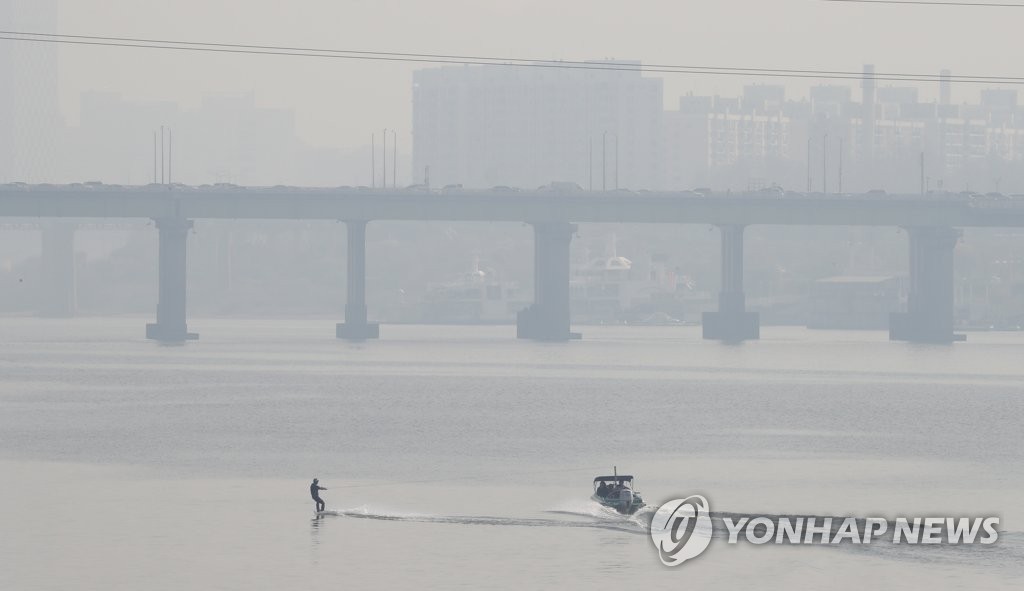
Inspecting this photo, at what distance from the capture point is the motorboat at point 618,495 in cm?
6962

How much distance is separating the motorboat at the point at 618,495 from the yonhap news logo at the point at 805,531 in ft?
2.88

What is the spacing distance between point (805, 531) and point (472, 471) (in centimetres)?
2046

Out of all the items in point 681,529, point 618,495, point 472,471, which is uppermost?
point 618,495

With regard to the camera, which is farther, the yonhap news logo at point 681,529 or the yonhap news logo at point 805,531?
the yonhap news logo at point 805,531

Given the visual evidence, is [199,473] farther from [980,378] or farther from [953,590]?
[980,378]

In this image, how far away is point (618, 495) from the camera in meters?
70.0

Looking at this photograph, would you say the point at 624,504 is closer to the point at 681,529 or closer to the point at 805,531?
the point at 681,529

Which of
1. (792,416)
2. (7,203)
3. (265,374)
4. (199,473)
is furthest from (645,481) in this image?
(7,203)

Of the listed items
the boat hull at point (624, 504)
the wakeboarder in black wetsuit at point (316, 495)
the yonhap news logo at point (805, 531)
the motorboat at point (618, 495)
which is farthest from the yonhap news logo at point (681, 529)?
the wakeboarder in black wetsuit at point (316, 495)

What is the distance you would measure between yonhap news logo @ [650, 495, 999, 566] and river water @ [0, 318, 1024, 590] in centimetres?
73

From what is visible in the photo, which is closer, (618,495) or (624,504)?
(624,504)

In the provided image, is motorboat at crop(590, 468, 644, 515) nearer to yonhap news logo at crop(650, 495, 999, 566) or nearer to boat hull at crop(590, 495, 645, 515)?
boat hull at crop(590, 495, 645, 515)

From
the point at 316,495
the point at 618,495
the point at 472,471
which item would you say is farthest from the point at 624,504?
the point at 472,471

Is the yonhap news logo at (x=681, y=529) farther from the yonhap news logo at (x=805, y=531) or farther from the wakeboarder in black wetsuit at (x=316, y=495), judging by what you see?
the wakeboarder in black wetsuit at (x=316, y=495)
